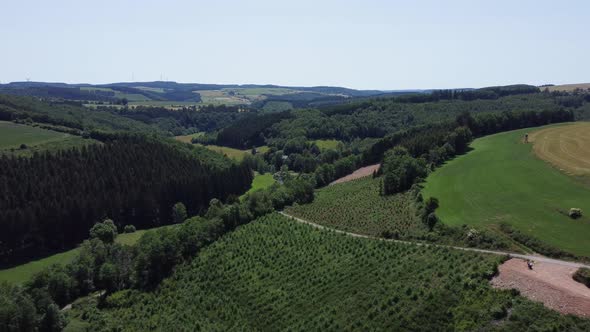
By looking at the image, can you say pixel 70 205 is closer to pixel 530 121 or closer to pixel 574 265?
pixel 574 265

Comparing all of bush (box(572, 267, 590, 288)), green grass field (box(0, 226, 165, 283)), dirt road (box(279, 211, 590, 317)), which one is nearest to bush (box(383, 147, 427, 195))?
dirt road (box(279, 211, 590, 317))

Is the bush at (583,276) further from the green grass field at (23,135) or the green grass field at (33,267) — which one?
the green grass field at (23,135)

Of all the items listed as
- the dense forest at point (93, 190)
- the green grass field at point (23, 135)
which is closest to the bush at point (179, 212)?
the dense forest at point (93, 190)

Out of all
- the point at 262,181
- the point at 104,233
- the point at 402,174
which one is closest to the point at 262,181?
the point at 262,181

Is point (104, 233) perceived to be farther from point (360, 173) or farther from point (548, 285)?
point (548, 285)

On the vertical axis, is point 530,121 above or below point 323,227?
above

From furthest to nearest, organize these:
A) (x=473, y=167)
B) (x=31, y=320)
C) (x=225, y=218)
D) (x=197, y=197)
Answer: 1. (x=197, y=197)
2. (x=473, y=167)
3. (x=225, y=218)
4. (x=31, y=320)

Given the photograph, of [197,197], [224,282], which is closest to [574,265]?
[224,282]
